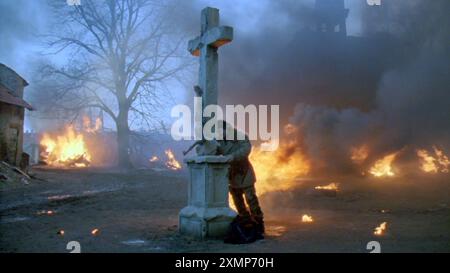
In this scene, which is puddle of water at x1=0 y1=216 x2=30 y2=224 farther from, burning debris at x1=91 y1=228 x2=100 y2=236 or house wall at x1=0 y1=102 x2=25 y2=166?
house wall at x1=0 y1=102 x2=25 y2=166

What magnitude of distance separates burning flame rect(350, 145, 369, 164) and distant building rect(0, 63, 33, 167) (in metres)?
18.6

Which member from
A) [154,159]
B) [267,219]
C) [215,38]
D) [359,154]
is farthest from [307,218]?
[154,159]

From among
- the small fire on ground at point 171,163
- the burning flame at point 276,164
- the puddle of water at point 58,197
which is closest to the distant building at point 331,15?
the burning flame at point 276,164

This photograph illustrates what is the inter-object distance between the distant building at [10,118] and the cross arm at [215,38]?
15911 mm

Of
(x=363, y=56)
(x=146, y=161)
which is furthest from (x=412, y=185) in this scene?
(x=146, y=161)

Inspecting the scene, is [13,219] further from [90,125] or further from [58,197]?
[90,125]

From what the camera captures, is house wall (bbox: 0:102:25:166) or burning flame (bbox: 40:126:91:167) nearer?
house wall (bbox: 0:102:25:166)

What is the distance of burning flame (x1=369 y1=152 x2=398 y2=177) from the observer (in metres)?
19.3

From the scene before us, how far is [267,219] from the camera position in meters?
8.63

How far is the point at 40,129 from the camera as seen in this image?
43781mm

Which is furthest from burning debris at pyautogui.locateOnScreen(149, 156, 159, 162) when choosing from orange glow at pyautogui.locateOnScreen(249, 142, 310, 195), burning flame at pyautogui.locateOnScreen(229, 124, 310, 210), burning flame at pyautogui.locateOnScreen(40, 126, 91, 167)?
orange glow at pyautogui.locateOnScreen(249, 142, 310, 195)

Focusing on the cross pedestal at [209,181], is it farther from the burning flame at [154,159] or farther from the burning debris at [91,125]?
the burning debris at [91,125]

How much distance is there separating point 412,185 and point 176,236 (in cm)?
1141

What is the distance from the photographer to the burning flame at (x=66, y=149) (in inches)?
1292
